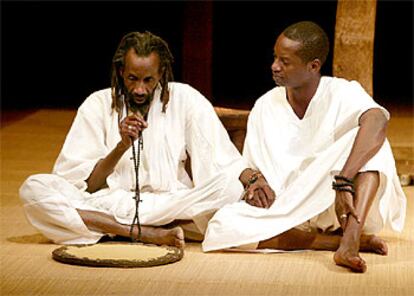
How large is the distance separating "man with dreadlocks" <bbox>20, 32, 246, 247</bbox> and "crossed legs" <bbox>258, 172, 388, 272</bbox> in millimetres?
350

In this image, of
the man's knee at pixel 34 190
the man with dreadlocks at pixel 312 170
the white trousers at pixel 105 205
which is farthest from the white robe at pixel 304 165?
the man's knee at pixel 34 190

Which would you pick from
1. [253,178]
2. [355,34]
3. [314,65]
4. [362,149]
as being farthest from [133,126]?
[355,34]

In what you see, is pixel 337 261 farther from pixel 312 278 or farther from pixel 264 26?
pixel 264 26

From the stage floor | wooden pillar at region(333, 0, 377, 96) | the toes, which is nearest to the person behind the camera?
the stage floor

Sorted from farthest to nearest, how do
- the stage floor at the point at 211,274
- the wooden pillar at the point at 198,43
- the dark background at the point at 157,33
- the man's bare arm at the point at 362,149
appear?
the dark background at the point at 157,33 → the wooden pillar at the point at 198,43 → the man's bare arm at the point at 362,149 → the stage floor at the point at 211,274

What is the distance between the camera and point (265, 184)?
635 cm

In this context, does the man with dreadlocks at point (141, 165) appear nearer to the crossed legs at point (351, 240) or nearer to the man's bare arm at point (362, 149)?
the crossed legs at point (351, 240)

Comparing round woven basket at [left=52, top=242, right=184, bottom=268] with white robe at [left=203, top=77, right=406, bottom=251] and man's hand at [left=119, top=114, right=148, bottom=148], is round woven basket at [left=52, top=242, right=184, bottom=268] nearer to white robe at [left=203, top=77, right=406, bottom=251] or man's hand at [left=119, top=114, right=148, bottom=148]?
white robe at [left=203, top=77, right=406, bottom=251]

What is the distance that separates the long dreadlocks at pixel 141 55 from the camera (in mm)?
6387

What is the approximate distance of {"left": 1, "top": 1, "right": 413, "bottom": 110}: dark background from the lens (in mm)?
12938

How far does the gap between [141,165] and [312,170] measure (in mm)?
873

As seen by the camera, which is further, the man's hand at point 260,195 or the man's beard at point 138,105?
the man's beard at point 138,105

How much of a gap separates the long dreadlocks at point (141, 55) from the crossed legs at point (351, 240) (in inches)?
36.5

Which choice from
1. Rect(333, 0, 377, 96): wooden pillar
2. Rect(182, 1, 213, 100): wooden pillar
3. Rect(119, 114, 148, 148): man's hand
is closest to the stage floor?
Rect(119, 114, 148, 148): man's hand
